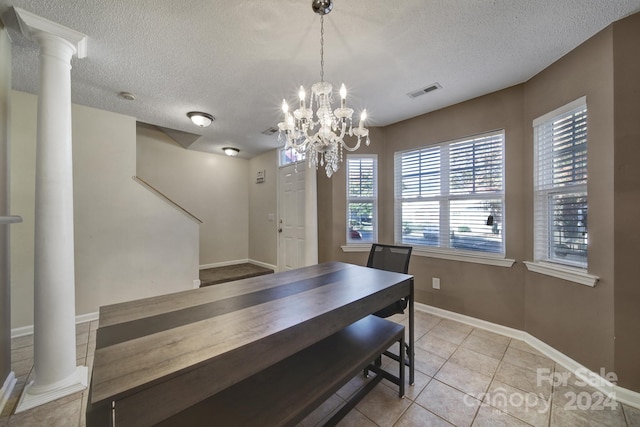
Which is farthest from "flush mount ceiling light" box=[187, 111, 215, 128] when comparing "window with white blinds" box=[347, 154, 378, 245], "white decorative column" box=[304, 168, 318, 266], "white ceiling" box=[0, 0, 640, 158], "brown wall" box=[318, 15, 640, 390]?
"brown wall" box=[318, 15, 640, 390]

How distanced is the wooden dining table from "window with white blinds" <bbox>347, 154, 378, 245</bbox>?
6.06 feet

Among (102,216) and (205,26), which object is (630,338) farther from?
(102,216)

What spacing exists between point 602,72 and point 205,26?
9.37ft

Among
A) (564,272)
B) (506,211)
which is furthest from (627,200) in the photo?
(506,211)

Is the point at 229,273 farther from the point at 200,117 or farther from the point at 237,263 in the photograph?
the point at 200,117

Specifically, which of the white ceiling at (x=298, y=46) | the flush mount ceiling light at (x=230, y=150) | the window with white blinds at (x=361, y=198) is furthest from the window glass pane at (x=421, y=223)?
the flush mount ceiling light at (x=230, y=150)

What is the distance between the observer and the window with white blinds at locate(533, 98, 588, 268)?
1.95 meters

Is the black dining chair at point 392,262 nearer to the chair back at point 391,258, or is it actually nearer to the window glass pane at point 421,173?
the chair back at point 391,258

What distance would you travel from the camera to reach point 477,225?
2.74 metres

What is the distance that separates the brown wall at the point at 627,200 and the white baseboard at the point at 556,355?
0.23 ft

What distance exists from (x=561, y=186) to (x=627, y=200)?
457 millimetres

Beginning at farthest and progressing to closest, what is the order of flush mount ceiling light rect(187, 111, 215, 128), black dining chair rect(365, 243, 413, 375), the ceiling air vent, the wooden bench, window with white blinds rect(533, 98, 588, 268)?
1. flush mount ceiling light rect(187, 111, 215, 128)
2. the ceiling air vent
3. black dining chair rect(365, 243, 413, 375)
4. window with white blinds rect(533, 98, 588, 268)
5. the wooden bench

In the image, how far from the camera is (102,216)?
2893 millimetres

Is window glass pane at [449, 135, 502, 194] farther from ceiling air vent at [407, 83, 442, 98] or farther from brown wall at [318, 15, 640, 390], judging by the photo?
ceiling air vent at [407, 83, 442, 98]
